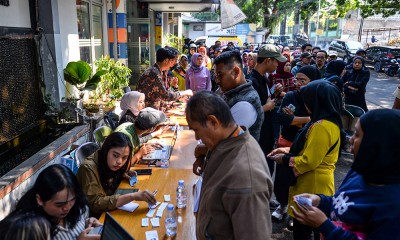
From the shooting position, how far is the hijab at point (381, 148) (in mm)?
1377

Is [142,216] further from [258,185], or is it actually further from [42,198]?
[258,185]

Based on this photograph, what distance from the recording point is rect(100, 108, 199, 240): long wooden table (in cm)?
207

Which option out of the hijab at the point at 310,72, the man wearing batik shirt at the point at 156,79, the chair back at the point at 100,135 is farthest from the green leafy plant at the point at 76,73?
the hijab at the point at 310,72

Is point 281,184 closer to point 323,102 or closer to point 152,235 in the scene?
point 323,102

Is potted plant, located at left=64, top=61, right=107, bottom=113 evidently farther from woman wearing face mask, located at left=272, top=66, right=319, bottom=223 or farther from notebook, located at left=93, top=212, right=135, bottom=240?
notebook, located at left=93, top=212, right=135, bottom=240

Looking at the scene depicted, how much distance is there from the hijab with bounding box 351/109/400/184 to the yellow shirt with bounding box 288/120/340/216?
2.68 ft

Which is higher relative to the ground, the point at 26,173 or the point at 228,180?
the point at 228,180

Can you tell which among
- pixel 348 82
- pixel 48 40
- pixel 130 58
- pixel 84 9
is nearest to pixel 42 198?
pixel 48 40

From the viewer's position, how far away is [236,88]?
7.75 ft

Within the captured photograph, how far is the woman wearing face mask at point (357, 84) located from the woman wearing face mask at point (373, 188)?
17.7 ft

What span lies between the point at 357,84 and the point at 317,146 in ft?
15.6

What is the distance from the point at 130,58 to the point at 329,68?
7.17 m

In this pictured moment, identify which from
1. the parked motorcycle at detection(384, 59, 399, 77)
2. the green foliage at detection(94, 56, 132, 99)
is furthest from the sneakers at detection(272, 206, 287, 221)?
the parked motorcycle at detection(384, 59, 399, 77)

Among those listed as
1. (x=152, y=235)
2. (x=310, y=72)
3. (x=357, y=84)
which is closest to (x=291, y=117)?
(x=310, y=72)
